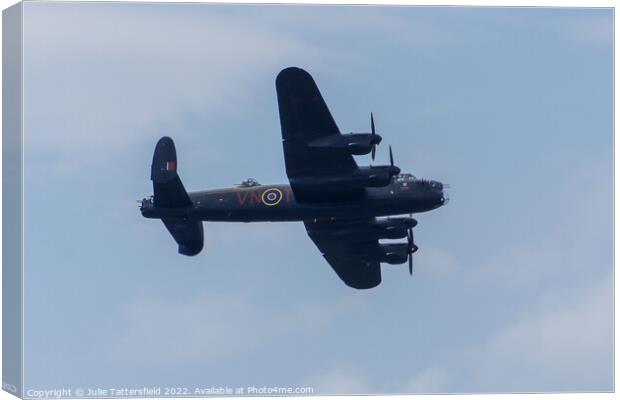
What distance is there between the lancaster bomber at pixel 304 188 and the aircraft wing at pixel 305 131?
3 centimetres

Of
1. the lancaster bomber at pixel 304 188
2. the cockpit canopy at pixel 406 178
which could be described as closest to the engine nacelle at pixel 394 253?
the lancaster bomber at pixel 304 188

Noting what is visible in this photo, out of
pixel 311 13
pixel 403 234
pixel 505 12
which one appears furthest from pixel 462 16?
pixel 403 234

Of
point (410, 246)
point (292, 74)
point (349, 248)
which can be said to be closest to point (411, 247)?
point (410, 246)

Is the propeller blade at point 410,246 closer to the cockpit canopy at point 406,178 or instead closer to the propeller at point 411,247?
the propeller at point 411,247

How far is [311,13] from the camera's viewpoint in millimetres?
42062

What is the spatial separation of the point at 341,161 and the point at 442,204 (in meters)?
3.07

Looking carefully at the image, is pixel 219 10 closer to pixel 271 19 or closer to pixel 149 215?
pixel 271 19

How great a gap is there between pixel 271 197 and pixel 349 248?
15.7 ft

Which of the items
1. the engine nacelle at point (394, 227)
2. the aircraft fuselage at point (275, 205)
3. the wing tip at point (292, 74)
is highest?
the wing tip at point (292, 74)

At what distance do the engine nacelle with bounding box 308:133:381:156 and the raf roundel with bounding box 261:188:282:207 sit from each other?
1904mm

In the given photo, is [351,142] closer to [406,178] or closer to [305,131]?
[305,131]

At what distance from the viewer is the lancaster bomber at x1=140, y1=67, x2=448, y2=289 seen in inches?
1698

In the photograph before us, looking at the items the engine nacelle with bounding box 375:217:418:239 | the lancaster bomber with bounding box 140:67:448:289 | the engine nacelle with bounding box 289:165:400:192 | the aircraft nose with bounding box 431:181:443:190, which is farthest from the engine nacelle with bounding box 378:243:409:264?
the engine nacelle with bounding box 289:165:400:192

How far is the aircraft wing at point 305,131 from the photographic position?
42688 mm
